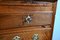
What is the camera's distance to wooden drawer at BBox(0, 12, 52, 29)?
847mm

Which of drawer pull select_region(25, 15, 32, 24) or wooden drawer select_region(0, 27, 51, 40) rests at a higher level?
drawer pull select_region(25, 15, 32, 24)

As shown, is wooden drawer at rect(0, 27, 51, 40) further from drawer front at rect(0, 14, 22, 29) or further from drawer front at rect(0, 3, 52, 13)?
drawer front at rect(0, 3, 52, 13)

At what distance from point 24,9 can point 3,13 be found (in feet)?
0.46

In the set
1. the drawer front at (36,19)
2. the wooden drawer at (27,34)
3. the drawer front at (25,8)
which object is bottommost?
the wooden drawer at (27,34)

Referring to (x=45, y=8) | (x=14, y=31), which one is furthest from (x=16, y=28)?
(x=45, y=8)

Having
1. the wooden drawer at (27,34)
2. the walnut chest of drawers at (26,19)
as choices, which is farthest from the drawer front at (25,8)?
the wooden drawer at (27,34)

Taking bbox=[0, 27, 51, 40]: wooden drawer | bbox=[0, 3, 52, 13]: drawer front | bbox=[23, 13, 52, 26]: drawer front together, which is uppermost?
bbox=[0, 3, 52, 13]: drawer front

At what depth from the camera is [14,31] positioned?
0.88 m

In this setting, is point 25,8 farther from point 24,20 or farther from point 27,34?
point 27,34

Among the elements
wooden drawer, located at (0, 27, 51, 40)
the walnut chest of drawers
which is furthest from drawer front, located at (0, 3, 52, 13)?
wooden drawer, located at (0, 27, 51, 40)

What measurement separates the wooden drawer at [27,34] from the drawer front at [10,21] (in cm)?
3

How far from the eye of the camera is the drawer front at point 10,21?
33.1 inches

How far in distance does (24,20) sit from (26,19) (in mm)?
15

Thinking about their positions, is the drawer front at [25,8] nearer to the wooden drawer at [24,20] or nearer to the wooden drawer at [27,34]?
the wooden drawer at [24,20]
